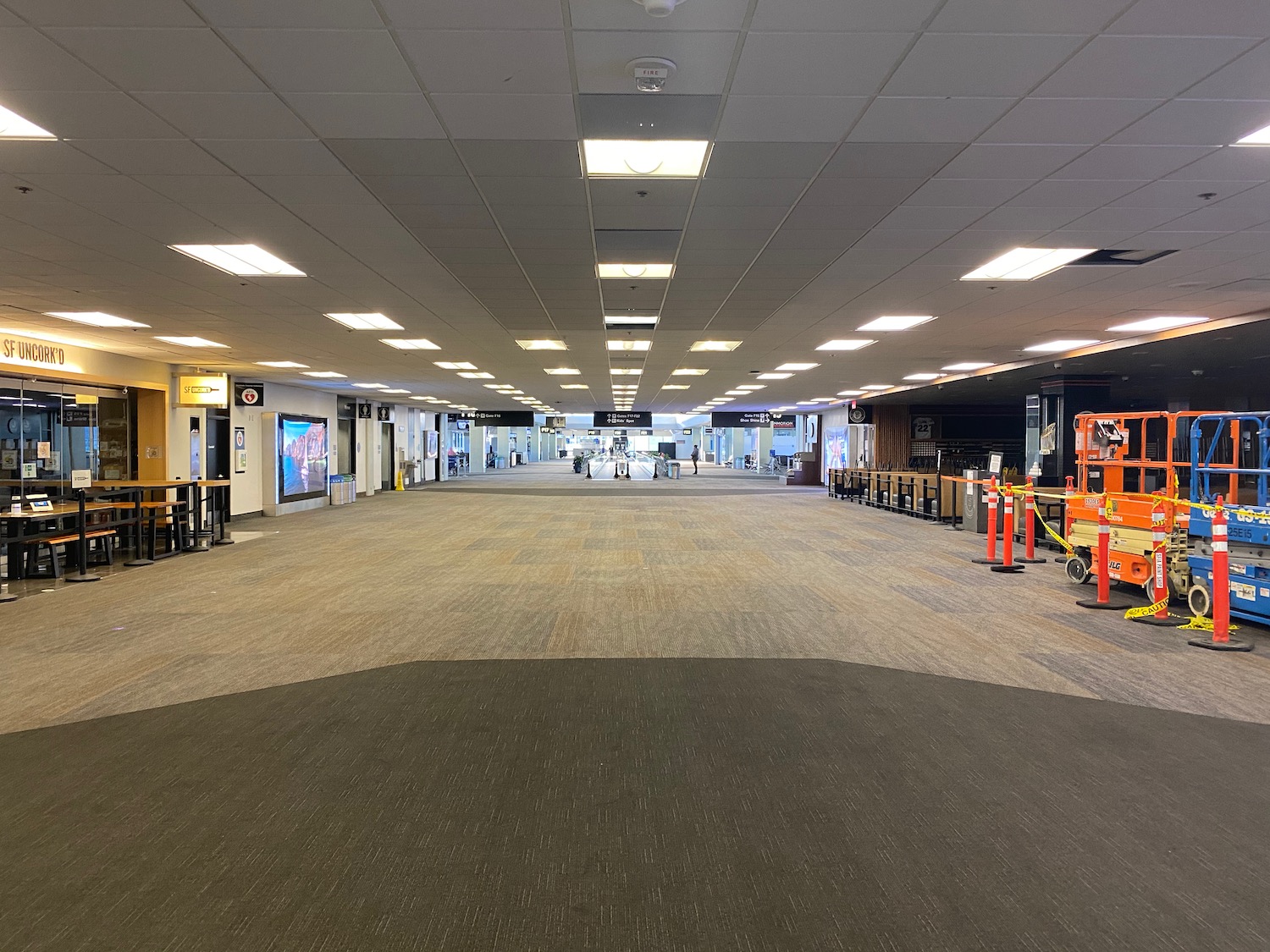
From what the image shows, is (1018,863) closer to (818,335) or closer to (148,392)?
(818,335)

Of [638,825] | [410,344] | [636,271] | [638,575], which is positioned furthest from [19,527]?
[638,825]

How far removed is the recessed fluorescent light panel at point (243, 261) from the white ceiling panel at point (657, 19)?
4.14 metres

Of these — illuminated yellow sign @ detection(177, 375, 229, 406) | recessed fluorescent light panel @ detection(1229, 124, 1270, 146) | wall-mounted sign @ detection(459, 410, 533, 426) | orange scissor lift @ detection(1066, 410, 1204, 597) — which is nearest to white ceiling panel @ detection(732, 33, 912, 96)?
recessed fluorescent light panel @ detection(1229, 124, 1270, 146)

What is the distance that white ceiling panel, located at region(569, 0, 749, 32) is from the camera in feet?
8.46

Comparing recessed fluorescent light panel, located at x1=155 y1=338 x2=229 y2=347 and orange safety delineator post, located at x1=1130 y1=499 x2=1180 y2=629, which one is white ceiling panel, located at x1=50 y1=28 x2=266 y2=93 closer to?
orange safety delineator post, located at x1=1130 y1=499 x2=1180 y2=629

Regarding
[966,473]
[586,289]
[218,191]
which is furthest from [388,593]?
[966,473]

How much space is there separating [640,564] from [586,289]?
3635mm

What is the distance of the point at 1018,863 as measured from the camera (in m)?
2.54

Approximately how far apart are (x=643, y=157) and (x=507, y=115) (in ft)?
2.81

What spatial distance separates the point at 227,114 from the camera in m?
3.43

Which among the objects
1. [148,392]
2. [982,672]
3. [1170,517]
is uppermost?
[148,392]

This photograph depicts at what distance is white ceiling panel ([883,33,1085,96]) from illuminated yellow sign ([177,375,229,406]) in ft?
42.0

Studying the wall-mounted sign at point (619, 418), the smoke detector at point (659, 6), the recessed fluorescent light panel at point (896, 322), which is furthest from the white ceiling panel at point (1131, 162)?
the wall-mounted sign at point (619, 418)

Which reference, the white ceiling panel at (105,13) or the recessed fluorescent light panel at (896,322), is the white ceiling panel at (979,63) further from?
the recessed fluorescent light panel at (896,322)
